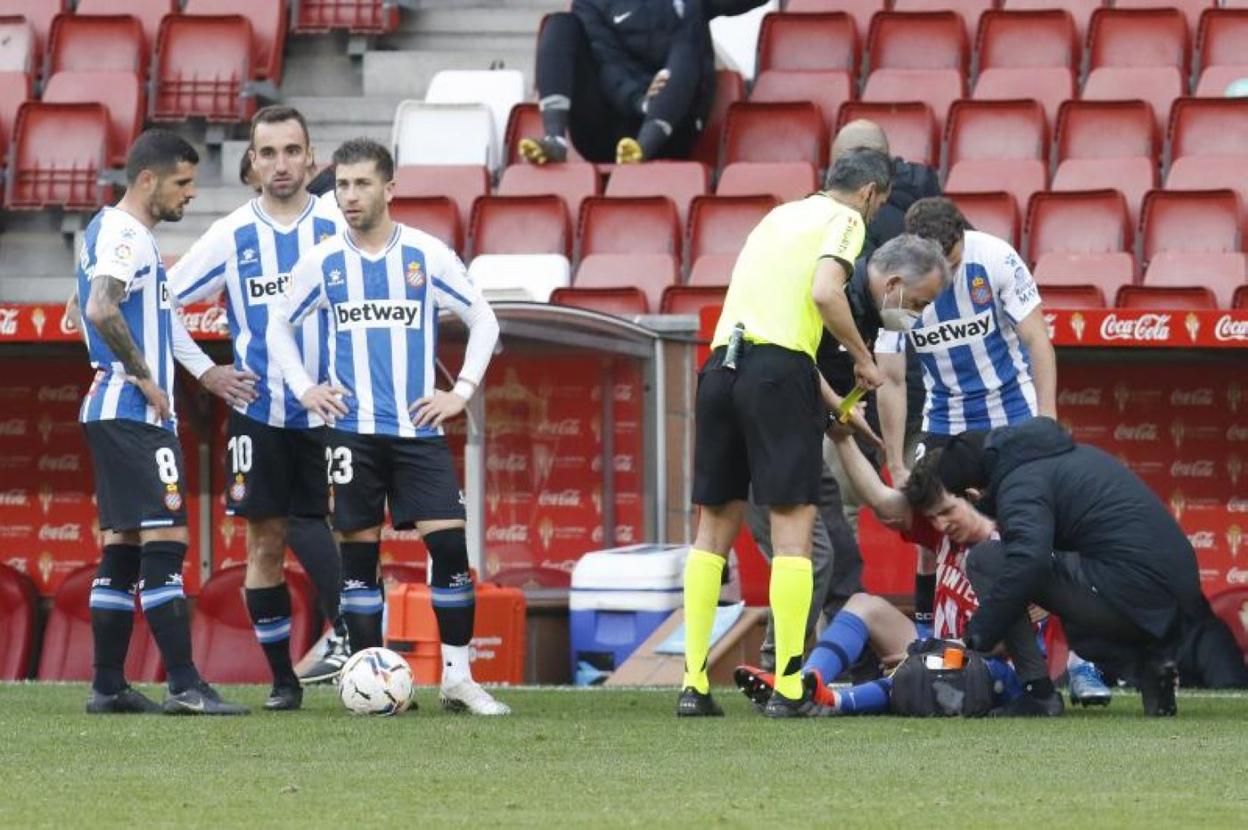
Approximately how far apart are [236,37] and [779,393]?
24.9ft

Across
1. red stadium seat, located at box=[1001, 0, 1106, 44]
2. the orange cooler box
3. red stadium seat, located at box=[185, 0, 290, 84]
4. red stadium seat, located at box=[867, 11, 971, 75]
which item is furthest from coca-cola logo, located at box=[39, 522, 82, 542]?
red stadium seat, located at box=[1001, 0, 1106, 44]

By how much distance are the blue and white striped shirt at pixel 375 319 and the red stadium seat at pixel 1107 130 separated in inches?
223

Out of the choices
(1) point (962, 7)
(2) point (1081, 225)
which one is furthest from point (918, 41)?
(2) point (1081, 225)

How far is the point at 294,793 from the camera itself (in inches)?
201

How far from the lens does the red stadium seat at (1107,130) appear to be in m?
12.1

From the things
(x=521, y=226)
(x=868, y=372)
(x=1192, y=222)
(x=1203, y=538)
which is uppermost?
(x=521, y=226)

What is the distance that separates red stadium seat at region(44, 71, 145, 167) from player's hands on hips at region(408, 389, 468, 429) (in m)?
6.52

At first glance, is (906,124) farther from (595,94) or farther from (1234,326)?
(1234,326)

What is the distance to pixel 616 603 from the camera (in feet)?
32.0

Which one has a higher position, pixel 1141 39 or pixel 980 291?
pixel 1141 39

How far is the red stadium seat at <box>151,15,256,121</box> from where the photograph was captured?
1373cm

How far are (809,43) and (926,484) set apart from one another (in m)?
6.58

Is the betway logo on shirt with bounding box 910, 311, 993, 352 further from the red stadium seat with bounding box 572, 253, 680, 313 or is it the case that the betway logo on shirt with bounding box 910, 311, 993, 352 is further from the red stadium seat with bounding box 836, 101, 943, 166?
the red stadium seat with bounding box 836, 101, 943, 166

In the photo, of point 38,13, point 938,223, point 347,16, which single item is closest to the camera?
point 938,223
